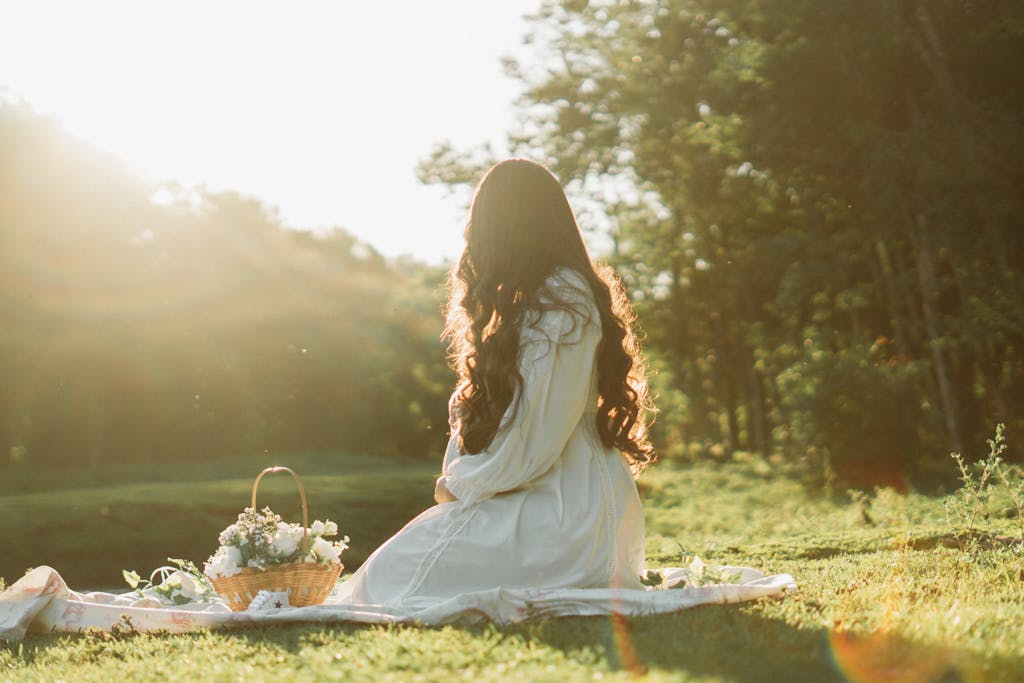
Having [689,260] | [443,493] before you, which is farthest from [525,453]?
[689,260]

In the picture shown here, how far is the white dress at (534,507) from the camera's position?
18.0 ft

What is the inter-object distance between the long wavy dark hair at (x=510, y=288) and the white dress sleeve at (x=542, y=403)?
65 millimetres

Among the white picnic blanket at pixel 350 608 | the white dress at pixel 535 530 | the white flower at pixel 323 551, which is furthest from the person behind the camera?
the white flower at pixel 323 551

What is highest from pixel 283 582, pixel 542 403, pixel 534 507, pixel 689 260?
pixel 689 260

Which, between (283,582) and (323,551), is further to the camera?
(323,551)

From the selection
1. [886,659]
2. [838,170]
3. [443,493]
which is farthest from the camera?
[838,170]

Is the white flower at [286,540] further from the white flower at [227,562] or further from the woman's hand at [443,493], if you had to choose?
the woman's hand at [443,493]

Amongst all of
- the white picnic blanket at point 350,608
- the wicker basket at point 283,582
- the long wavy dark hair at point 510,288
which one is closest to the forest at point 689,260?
the long wavy dark hair at point 510,288

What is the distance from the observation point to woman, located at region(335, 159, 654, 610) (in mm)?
5496

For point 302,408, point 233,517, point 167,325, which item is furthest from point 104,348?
point 233,517

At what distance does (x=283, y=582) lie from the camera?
5840 mm

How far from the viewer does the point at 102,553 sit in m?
13.1

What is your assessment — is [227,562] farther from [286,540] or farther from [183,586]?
[183,586]

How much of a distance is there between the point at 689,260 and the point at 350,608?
26.3m
